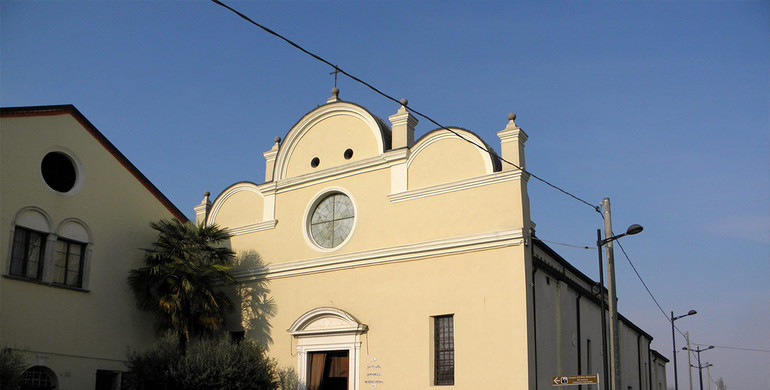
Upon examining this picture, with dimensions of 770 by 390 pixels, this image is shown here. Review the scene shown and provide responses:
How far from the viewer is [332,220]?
2352cm

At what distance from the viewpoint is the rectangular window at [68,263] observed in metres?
21.6

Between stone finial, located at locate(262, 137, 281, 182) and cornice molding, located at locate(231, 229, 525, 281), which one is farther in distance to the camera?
stone finial, located at locate(262, 137, 281, 182)

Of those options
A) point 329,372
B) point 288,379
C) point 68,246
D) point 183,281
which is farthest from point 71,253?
point 329,372

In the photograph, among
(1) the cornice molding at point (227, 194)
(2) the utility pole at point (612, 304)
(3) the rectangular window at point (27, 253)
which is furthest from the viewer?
(1) the cornice molding at point (227, 194)

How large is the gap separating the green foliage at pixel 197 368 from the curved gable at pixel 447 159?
24.0 ft

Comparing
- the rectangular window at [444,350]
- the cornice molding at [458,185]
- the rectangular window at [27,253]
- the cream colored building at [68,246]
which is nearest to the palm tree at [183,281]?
the cream colored building at [68,246]

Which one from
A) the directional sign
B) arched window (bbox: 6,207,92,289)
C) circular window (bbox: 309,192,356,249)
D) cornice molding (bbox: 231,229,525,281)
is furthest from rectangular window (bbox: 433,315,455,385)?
arched window (bbox: 6,207,92,289)

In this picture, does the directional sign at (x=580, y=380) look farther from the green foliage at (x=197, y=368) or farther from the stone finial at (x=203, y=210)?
the stone finial at (x=203, y=210)

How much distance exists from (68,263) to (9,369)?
4.70m

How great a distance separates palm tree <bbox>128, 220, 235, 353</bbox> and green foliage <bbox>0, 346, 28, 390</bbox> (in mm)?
4828

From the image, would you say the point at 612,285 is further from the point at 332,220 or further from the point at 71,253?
the point at 71,253

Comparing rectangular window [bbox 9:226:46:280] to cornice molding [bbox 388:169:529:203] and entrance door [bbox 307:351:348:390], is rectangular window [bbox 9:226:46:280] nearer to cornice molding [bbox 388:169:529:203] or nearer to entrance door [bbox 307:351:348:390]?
entrance door [bbox 307:351:348:390]

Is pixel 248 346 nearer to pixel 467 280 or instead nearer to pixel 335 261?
pixel 335 261

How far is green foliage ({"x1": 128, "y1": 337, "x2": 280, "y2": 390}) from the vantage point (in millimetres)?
20312
